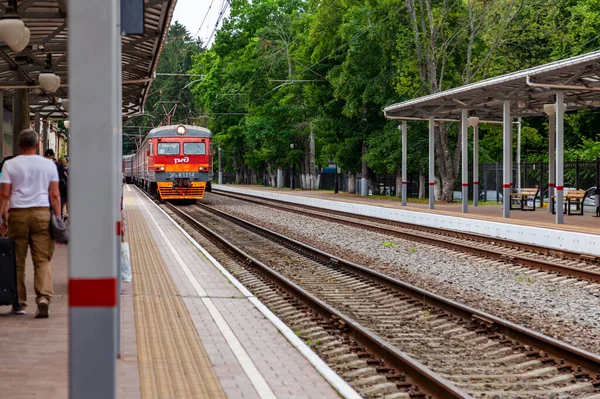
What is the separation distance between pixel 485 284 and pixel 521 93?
47.6ft

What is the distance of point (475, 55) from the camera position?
42.1 meters

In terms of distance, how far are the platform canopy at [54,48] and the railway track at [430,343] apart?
4.93 meters

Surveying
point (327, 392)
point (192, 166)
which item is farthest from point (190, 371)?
point (192, 166)

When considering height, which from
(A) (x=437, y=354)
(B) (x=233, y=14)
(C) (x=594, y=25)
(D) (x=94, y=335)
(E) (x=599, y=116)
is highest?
(B) (x=233, y=14)

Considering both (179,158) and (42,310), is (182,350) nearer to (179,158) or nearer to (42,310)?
(42,310)

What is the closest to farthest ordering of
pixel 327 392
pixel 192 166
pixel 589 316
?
1. pixel 327 392
2. pixel 589 316
3. pixel 192 166

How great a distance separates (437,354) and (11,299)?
4241 millimetres

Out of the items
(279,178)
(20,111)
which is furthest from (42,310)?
(279,178)

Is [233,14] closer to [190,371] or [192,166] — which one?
[192,166]

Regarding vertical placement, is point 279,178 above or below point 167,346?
above

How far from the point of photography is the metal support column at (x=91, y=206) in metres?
3.42

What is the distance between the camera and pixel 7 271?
8547 mm

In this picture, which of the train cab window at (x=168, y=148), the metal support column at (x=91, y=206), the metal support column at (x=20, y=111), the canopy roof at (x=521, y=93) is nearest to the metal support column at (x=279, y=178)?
the train cab window at (x=168, y=148)

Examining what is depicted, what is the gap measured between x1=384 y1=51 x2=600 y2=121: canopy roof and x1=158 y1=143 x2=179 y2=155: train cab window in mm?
9815
